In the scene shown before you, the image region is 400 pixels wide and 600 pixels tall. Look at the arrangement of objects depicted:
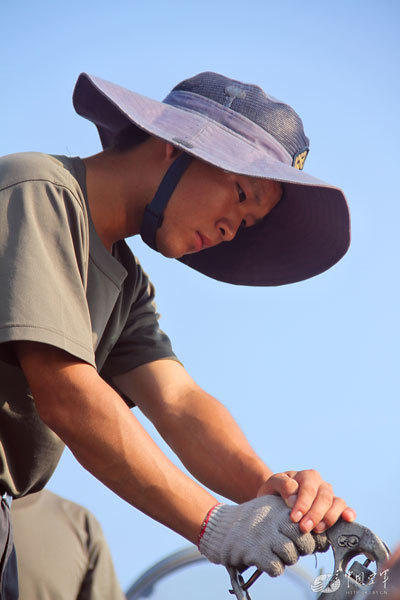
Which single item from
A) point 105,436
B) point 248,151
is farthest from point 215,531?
point 248,151

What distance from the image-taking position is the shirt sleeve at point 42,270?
2.51 metres

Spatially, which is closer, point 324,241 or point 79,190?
point 79,190

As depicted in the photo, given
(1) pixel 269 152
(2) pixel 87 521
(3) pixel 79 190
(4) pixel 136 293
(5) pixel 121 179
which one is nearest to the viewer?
(3) pixel 79 190

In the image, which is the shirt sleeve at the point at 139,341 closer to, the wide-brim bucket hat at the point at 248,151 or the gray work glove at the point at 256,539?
the wide-brim bucket hat at the point at 248,151

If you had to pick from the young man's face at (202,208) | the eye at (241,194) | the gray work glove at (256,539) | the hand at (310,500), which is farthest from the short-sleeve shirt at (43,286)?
the hand at (310,500)

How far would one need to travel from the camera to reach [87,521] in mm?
4180

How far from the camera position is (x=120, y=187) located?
3182mm

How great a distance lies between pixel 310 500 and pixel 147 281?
5.01 ft

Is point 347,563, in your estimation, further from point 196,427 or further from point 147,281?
point 147,281

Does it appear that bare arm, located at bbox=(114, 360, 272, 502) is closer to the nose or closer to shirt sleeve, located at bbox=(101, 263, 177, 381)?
shirt sleeve, located at bbox=(101, 263, 177, 381)

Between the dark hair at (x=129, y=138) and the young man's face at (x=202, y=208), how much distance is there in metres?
0.28

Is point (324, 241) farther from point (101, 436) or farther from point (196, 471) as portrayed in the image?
point (101, 436)

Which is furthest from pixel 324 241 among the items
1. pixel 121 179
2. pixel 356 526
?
pixel 356 526

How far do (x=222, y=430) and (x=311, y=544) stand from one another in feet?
3.43
